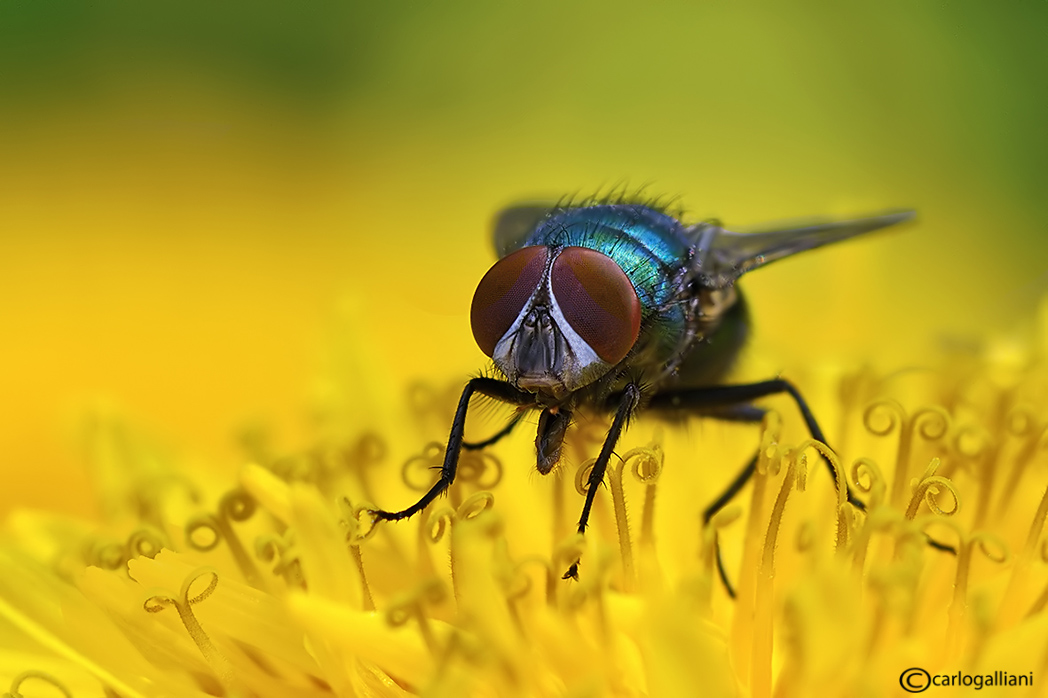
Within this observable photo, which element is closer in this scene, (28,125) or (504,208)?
(504,208)

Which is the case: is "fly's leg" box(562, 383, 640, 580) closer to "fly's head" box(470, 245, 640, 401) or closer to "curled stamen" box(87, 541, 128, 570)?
"fly's head" box(470, 245, 640, 401)

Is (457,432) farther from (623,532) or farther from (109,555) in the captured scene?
(109,555)

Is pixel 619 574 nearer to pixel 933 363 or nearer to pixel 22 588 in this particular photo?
pixel 22 588

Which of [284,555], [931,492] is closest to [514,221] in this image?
[284,555]

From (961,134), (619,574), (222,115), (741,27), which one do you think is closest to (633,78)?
(741,27)

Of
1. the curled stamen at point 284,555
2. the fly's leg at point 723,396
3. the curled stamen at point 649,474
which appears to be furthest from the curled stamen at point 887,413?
the curled stamen at point 284,555

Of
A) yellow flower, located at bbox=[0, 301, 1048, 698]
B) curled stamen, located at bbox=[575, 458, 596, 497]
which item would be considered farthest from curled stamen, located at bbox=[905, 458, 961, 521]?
curled stamen, located at bbox=[575, 458, 596, 497]
